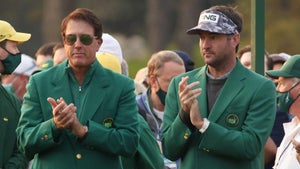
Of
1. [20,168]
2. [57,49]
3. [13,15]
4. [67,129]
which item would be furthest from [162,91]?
[13,15]

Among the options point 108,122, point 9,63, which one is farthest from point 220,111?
point 9,63

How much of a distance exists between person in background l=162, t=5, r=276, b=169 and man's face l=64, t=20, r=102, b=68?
693mm

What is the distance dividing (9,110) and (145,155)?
3.77 ft

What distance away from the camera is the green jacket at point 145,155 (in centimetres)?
1123

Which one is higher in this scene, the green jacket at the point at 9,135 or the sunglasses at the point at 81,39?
the sunglasses at the point at 81,39

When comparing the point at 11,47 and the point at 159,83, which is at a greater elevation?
the point at 11,47

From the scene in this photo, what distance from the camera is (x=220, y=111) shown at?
408 inches

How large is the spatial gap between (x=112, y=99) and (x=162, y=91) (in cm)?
351

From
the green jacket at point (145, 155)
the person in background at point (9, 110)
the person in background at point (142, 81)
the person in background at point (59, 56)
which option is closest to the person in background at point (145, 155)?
the green jacket at point (145, 155)

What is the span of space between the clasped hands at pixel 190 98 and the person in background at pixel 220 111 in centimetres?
1

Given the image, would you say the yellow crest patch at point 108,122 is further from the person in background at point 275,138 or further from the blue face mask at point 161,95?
the blue face mask at point 161,95

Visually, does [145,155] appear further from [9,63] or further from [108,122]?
[9,63]

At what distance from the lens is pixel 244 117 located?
1040 cm

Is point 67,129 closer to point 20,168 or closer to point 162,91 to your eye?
point 20,168
